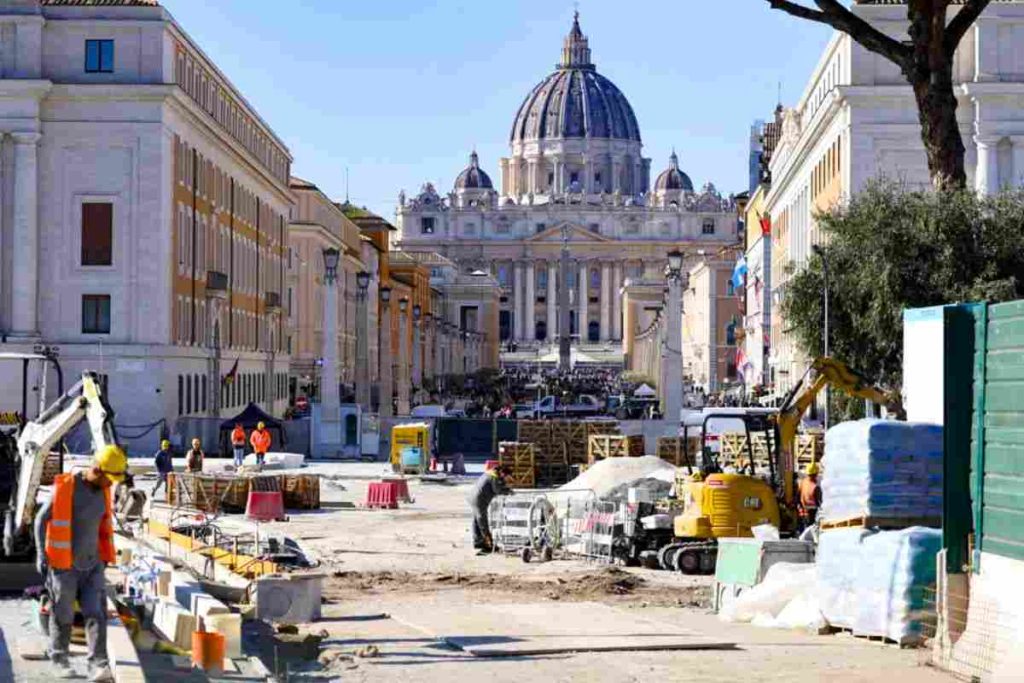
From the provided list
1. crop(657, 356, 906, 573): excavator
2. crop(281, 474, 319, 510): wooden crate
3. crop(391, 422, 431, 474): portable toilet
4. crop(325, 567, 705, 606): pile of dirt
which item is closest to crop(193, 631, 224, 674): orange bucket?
crop(325, 567, 705, 606): pile of dirt

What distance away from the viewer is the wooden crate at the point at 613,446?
43625mm

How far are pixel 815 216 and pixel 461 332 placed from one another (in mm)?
109107

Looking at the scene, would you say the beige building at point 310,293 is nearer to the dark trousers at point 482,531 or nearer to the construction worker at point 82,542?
the dark trousers at point 482,531

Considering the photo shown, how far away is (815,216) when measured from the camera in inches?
1672

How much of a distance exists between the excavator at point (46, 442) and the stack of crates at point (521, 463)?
24.9 metres

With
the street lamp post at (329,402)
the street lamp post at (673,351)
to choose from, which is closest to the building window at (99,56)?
the street lamp post at (329,402)

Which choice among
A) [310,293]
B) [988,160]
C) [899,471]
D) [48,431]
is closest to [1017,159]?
[988,160]

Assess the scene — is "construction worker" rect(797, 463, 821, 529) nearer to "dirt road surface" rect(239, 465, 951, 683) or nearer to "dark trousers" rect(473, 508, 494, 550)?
"dirt road surface" rect(239, 465, 951, 683)

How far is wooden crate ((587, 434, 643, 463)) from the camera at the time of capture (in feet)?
143

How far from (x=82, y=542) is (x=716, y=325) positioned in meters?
123

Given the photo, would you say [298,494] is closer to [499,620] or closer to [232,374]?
[499,620]

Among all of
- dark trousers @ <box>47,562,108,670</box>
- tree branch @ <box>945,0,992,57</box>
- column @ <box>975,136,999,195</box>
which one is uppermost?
column @ <box>975,136,999,195</box>

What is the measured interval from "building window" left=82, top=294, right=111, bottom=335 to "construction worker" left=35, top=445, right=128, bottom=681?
139ft

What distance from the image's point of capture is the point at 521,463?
151ft
